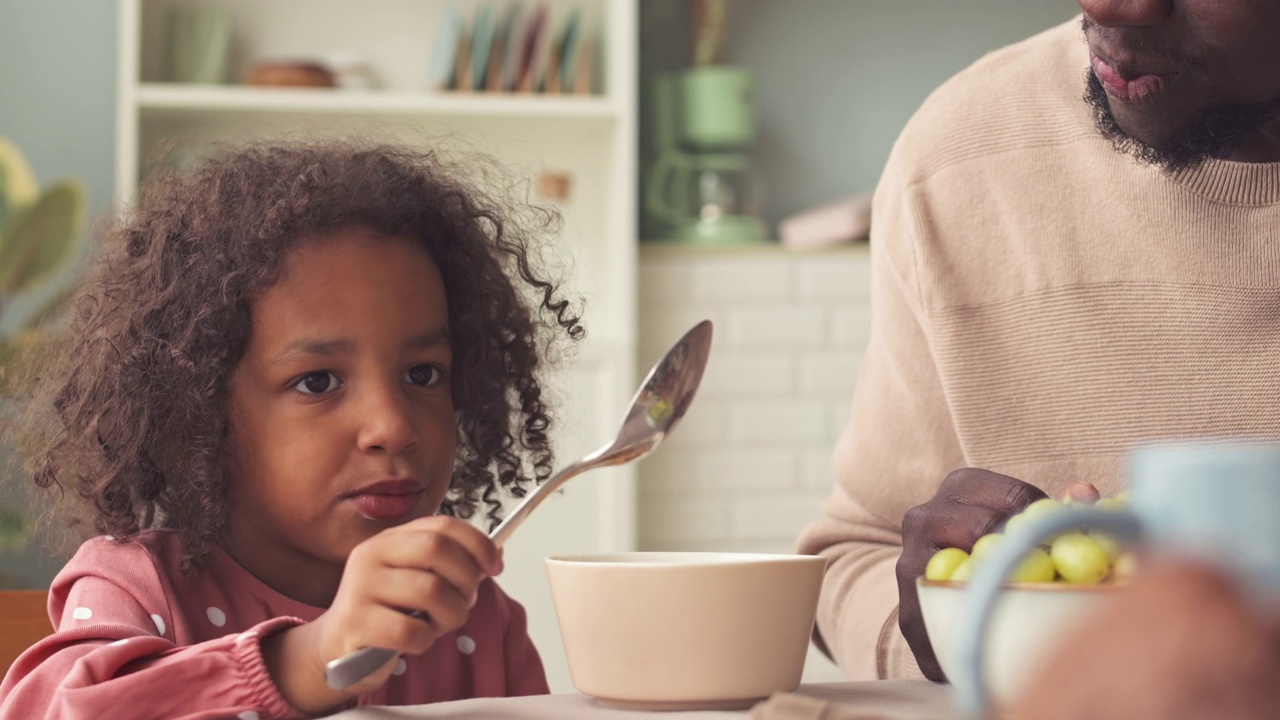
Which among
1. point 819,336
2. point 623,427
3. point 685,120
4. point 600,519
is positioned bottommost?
point 600,519

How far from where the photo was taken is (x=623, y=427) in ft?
2.84

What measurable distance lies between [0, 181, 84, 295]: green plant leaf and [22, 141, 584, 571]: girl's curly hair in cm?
185

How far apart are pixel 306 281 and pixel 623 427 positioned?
31cm

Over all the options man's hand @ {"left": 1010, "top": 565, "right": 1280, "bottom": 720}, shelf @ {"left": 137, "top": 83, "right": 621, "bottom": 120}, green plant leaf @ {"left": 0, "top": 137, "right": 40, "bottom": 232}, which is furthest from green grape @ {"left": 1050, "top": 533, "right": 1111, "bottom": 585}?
green plant leaf @ {"left": 0, "top": 137, "right": 40, "bottom": 232}

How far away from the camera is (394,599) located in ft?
2.19

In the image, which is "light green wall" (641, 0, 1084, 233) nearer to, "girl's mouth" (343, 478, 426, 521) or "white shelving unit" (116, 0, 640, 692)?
"white shelving unit" (116, 0, 640, 692)

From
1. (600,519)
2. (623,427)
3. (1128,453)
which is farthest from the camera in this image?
(600,519)

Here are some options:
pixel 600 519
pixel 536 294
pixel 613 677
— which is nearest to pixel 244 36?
pixel 600 519

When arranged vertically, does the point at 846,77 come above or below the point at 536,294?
above

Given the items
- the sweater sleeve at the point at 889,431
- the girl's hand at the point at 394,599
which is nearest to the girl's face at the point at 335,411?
the girl's hand at the point at 394,599

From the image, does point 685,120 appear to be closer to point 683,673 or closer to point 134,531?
point 134,531

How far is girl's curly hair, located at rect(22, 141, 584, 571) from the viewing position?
1013mm

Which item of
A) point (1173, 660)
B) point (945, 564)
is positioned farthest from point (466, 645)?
point (1173, 660)

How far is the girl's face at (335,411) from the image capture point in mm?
950
